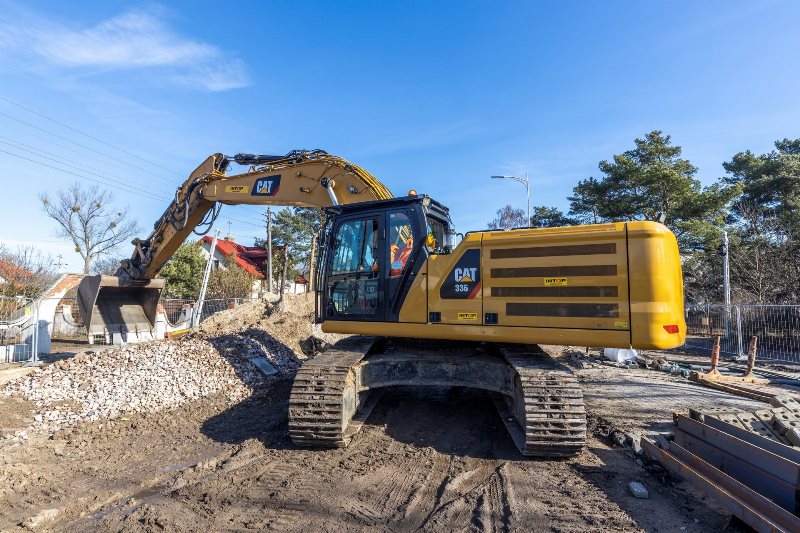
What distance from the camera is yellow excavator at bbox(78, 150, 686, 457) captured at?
15.1ft

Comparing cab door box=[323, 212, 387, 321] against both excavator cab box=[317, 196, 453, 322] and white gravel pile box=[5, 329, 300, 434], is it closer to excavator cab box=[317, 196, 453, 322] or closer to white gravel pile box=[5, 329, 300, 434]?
excavator cab box=[317, 196, 453, 322]

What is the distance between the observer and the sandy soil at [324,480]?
3523 millimetres

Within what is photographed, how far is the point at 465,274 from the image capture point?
211 inches

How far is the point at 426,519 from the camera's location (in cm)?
356

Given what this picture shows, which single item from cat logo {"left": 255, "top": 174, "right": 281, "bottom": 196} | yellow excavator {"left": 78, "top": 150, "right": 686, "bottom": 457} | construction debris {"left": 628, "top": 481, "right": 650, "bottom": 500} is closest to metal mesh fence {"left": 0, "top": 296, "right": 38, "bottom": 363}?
cat logo {"left": 255, "top": 174, "right": 281, "bottom": 196}

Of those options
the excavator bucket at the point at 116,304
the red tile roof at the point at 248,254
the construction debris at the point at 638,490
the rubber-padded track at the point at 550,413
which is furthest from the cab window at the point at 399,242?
the red tile roof at the point at 248,254

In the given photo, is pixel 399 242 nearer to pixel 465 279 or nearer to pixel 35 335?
pixel 465 279

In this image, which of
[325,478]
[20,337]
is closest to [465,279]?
[325,478]

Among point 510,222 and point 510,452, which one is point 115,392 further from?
point 510,222

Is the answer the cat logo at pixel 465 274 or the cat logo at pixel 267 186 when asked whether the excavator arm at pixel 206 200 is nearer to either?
the cat logo at pixel 267 186

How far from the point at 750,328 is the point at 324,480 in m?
13.7

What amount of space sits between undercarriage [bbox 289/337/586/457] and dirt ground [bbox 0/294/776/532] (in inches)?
9.0

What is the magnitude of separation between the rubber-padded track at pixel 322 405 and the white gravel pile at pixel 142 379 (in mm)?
2755

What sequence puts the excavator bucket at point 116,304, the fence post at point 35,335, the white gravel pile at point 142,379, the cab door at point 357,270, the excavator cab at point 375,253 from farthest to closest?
the fence post at point 35,335, the excavator bucket at point 116,304, the white gravel pile at point 142,379, the cab door at point 357,270, the excavator cab at point 375,253
